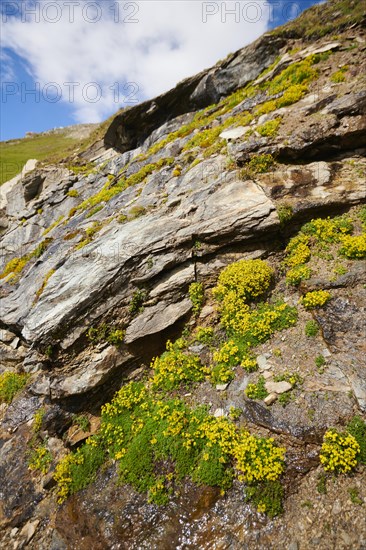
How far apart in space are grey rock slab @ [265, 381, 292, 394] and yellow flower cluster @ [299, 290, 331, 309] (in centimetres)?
308

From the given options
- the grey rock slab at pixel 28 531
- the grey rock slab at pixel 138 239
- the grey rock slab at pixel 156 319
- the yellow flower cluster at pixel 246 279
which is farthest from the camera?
the grey rock slab at pixel 138 239

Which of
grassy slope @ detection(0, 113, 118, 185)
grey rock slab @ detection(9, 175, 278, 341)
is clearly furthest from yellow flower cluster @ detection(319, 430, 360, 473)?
grassy slope @ detection(0, 113, 118, 185)

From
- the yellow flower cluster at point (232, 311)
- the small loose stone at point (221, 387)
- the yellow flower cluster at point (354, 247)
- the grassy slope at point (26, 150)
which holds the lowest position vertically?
the small loose stone at point (221, 387)

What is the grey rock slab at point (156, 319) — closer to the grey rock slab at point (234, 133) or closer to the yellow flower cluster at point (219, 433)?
the yellow flower cluster at point (219, 433)

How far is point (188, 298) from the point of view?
11422 millimetres

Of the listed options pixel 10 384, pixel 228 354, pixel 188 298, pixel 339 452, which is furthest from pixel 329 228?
pixel 10 384

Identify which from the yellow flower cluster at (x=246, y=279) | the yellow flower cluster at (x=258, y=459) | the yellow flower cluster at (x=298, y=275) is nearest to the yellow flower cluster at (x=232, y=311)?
the yellow flower cluster at (x=246, y=279)

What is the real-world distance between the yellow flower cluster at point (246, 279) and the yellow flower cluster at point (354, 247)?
293 cm

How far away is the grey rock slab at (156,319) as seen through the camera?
10.9m

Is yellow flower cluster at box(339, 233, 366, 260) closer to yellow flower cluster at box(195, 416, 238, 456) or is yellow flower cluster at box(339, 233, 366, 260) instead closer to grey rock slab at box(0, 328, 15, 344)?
yellow flower cluster at box(195, 416, 238, 456)

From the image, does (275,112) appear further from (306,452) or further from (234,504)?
(234,504)

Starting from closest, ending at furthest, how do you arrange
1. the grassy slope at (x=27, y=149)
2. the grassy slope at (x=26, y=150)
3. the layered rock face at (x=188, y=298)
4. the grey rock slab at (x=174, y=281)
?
the layered rock face at (x=188, y=298), the grey rock slab at (x=174, y=281), the grassy slope at (x=27, y=149), the grassy slope at (x=26, y=150)

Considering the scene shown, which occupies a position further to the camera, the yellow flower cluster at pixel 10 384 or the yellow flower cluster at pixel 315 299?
the yellow flower cluster at pixel 10 384

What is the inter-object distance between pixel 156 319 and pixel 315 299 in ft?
20.9
